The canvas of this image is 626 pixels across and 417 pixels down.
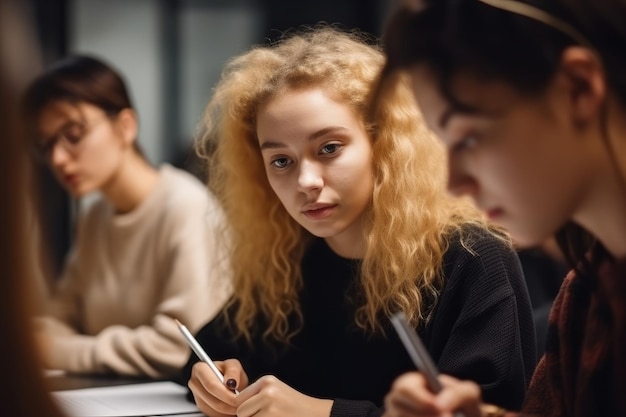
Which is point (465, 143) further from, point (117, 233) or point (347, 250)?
point (117, 233)

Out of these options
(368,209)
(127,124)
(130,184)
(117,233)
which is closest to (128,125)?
(127,124)

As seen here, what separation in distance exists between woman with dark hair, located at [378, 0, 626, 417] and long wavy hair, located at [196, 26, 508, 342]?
1.06 feet

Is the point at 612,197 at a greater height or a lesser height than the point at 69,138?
greater

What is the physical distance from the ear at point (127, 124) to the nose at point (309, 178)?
1063mm

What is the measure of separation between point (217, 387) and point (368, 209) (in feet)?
1.02

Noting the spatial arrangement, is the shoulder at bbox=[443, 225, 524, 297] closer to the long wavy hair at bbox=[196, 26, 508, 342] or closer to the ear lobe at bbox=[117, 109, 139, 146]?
the long wavy hair at bbox=[196, 26, 508, 342]

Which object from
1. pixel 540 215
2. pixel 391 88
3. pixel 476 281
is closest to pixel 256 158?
pixel 476 281

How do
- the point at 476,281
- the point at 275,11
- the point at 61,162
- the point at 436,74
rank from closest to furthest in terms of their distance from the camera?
the point at 436,74, the point at 476,281, the point at 61,162, the point at 275,11

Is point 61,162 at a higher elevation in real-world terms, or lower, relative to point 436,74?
lower

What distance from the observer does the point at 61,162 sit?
7.16 ft

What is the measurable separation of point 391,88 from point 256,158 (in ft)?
1.83

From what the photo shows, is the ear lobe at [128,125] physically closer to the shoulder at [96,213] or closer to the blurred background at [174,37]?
the shoulder at [96,213]

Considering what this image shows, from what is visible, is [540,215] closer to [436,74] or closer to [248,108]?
[436,74]

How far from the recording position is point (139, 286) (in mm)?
2170
